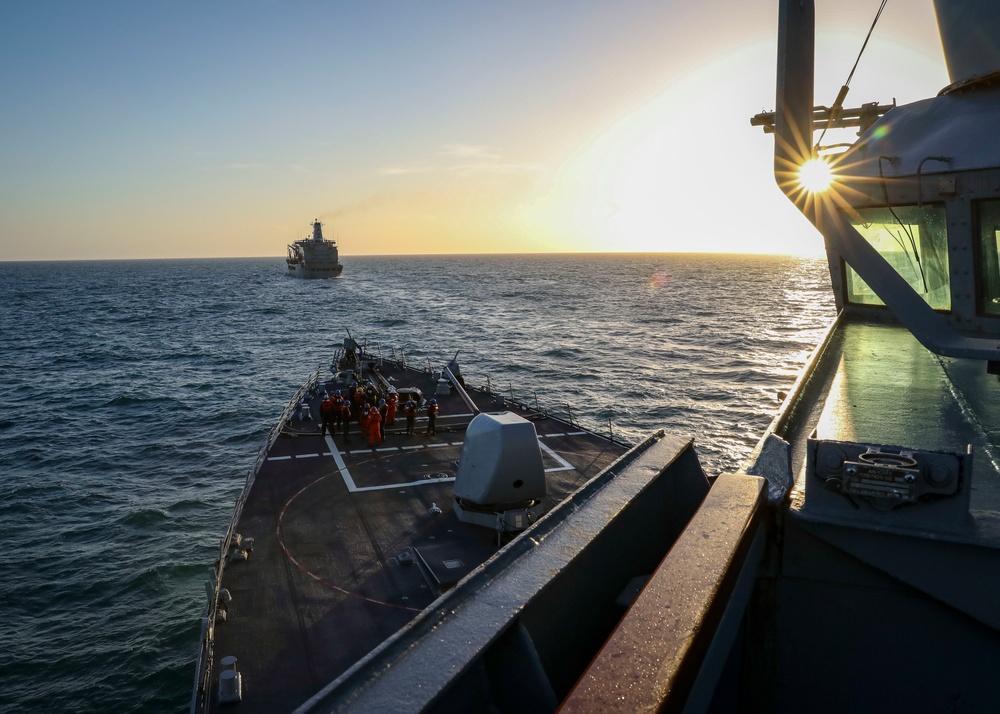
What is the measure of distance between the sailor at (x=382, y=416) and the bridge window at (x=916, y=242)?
16.3 metres

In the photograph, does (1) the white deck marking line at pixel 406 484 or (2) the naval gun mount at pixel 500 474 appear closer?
(2) the naval gun mount at pixel 500 474

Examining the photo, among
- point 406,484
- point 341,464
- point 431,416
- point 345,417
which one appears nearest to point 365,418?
point 345,417

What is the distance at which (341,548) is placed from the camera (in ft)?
49.2

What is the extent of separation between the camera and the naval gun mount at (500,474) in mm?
15172

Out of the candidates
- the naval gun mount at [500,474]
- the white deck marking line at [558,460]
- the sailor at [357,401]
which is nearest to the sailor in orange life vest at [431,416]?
the sailor at [357,401]

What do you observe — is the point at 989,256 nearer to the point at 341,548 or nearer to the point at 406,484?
the point at 341,548

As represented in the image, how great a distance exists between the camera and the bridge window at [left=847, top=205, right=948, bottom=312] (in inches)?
341

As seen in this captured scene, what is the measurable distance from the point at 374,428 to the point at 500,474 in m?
8.29

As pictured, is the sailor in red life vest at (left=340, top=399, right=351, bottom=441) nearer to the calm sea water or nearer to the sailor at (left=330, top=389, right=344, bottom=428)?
the sailor at (left=330, top=389, right=344, bottom=428)

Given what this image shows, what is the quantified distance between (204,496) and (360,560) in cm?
1368

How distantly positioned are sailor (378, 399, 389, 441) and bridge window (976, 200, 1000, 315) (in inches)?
688

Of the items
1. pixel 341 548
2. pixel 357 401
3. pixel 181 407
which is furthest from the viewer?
pixel 181 407

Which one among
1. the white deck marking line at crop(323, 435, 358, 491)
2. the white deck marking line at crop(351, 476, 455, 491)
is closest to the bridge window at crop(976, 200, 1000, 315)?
the white deck marking line at crop(351, 476, 455, 491)

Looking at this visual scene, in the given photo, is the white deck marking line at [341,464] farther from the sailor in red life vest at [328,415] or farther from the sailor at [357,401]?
the sailor at [357,401]
